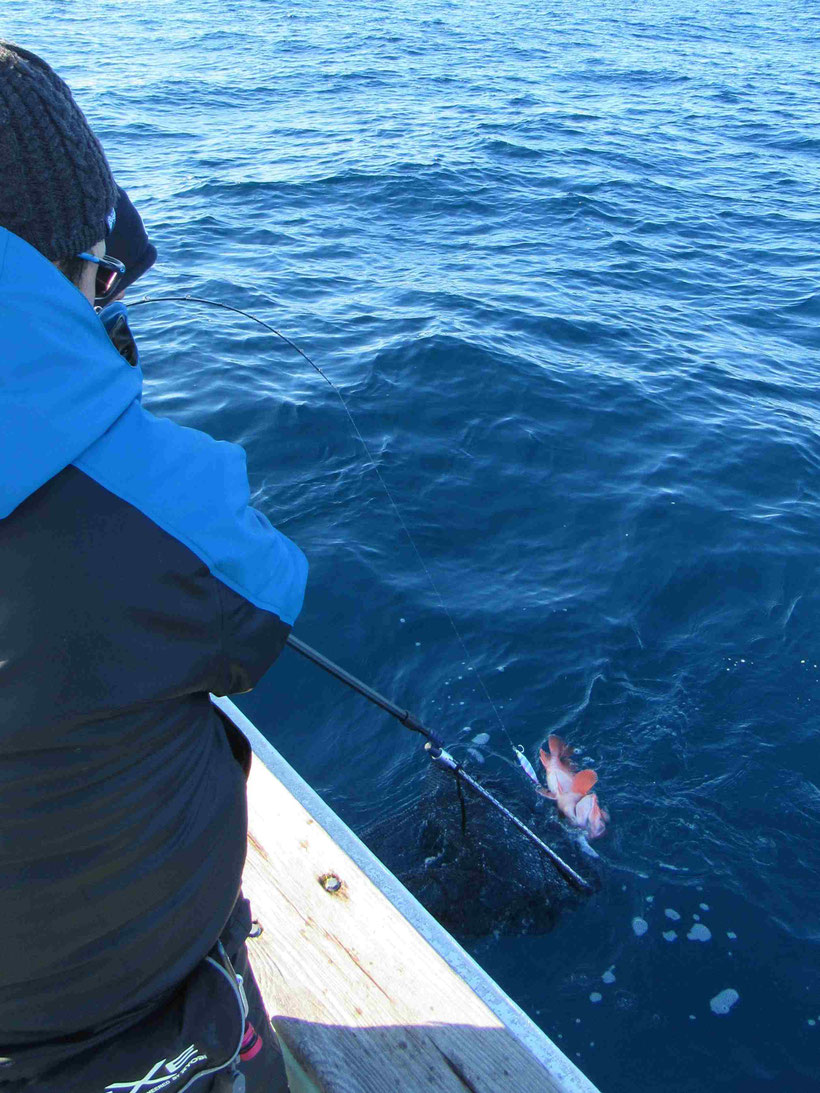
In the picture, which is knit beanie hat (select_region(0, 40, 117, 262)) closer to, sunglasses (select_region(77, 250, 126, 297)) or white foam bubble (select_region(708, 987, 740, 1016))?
sunglasses (select_region(77, 250, 126, 297))

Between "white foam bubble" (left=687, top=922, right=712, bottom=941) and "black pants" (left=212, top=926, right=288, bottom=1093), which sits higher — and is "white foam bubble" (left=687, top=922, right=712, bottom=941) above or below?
below

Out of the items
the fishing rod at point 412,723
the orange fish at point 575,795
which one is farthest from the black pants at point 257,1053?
the orange fish at point 575,795

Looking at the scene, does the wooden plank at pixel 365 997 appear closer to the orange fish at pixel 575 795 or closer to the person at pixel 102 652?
the person at pixel 102 652

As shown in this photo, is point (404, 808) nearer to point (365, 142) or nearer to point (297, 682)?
point (297, 682)

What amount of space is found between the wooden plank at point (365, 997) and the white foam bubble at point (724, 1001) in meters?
1.70

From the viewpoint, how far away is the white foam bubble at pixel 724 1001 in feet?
12.2

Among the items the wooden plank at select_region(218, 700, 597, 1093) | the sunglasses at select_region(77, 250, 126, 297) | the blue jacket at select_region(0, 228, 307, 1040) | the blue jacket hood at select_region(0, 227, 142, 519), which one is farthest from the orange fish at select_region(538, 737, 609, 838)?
the blue jacket hood at select_region(0, 227, 142, 519)

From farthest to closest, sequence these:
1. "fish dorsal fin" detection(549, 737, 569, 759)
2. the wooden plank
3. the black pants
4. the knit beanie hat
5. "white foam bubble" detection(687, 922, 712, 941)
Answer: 1. "fish dorsal fin" detection(549, 737, 569, 759)
2. "white foam bubble" detection(687, 922, 712, 941)
3. the wooden plank
4. the black pants
5. the knit beanie hat

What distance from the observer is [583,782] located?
4.62m

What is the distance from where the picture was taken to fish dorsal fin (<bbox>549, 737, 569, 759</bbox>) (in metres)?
4.85

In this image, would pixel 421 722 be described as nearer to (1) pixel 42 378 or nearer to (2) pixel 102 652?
(2) pixel 102 652

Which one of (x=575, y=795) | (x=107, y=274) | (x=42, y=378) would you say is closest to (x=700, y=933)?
(x=575, y=795)

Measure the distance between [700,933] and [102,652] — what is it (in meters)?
3.68

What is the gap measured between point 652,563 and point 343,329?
4.51 m
